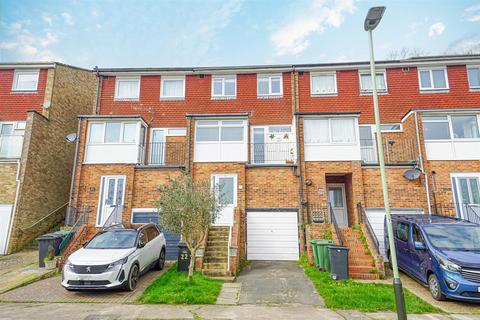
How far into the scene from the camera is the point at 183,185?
8.33 meters

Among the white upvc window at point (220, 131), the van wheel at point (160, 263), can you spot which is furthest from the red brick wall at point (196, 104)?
the van wheel at point (160, 263)

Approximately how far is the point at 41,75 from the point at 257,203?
15.3m

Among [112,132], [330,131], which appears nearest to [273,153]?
[330,131]

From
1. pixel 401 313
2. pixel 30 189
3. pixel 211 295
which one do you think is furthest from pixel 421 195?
pixel 30 189

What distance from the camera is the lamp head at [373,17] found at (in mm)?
5583

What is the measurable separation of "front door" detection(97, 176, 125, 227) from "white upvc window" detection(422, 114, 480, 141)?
47.6 feet

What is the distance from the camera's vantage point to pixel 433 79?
15750mm

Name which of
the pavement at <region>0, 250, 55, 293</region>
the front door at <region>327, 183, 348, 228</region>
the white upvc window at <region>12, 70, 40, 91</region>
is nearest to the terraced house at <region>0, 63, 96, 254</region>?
the white upvc window at <region>12, 70, 40, 91</region>

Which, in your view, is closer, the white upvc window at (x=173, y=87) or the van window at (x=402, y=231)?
the van window at (x=402, y=231)

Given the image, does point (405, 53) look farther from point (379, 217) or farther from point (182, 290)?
point (182, 290)

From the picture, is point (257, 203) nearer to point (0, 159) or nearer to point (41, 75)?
point (0, 159)

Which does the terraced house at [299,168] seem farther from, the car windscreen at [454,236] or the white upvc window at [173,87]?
the white upvc window at [173,87]

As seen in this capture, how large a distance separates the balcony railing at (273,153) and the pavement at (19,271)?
984 centimetres

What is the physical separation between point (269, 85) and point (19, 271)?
572 inches
